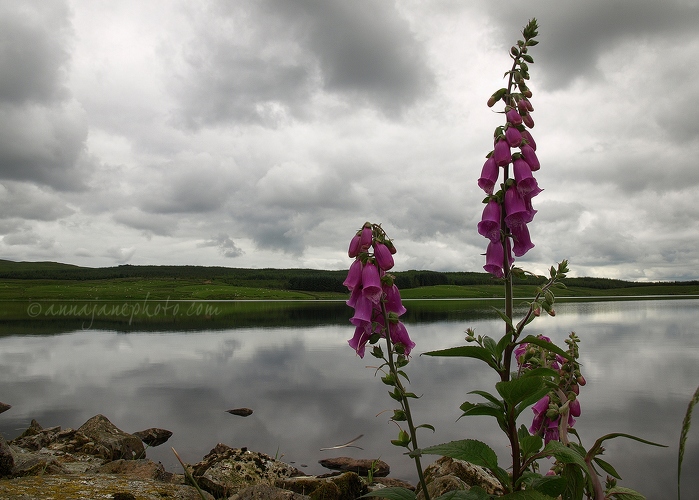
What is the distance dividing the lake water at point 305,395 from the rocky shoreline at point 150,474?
171 cm

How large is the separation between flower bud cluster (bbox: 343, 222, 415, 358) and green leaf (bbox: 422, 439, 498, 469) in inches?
31.6

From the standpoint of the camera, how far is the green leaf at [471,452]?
8.71 ft

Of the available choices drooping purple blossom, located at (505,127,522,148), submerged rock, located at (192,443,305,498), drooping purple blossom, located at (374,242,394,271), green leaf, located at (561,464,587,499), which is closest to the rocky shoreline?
submerged rock, located at (192,443,305,498)

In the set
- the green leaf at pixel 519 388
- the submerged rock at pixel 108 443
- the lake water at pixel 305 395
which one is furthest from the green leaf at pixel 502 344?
the submerged rock at pixel 108 443

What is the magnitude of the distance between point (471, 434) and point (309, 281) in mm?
171801

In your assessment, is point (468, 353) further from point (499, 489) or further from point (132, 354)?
point (132, 354)

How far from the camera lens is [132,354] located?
31.7m

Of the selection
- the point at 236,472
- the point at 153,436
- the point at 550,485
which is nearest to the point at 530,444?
the point at 550,485

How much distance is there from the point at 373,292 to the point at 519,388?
4.10 ft

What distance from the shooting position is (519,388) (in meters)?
2.59

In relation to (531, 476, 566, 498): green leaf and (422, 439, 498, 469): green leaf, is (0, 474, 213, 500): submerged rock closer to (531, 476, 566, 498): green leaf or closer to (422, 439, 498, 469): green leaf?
(422, 439, 498, 469): green leaf

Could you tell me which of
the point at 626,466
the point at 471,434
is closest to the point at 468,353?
the point at 626,466

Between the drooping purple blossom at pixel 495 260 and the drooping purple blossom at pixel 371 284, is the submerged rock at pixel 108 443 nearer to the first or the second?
the drooping purple blossom at pixel 371 284

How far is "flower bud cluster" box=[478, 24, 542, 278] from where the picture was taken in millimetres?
3336
